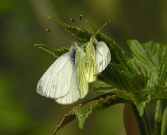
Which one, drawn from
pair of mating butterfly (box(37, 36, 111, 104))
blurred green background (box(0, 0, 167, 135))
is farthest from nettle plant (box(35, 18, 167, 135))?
blurred green background (box(0, 0, 167, 135))

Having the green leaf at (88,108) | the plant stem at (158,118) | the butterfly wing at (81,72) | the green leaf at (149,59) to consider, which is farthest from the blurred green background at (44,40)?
the green leaf at (88,108)

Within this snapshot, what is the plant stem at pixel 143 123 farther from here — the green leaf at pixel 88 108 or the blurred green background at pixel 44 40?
the blurred green background at pixel 44 40

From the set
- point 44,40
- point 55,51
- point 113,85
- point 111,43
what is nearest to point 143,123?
point 113,85

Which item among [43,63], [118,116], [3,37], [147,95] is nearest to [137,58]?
[147,95]

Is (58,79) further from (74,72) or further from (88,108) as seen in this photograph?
(88,108)

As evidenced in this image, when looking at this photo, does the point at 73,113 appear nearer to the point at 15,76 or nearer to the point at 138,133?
the point at 138,133

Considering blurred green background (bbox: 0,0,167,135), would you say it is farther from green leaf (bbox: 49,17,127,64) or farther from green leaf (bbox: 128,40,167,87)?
green leaf (bbox: 49,17,127,64)
